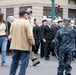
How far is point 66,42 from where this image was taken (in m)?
9.78

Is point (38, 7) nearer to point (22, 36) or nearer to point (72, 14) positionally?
Answer: point (72, 14)

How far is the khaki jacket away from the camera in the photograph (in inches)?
371

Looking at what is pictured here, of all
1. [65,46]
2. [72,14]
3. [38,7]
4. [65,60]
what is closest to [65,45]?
[65,46]

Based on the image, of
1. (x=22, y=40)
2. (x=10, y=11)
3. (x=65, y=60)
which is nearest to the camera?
(x=22, y=40)

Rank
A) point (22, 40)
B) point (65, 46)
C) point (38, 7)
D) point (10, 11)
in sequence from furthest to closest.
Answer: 1. point (10, 11)
2. point (38, 7)
3. point (65, 46)
4. point (22, 40)

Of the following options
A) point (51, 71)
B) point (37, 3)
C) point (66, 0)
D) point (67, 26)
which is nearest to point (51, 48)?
point (51, 71)

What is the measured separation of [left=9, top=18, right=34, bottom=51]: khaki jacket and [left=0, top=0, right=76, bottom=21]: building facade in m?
29.9

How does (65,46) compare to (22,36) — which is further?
(65,46)

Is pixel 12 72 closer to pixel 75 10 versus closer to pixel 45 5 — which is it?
pixel 45 5

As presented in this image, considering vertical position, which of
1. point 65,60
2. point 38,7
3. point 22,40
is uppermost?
point 38,7

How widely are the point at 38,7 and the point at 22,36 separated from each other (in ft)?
99.1

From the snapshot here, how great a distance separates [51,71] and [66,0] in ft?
101

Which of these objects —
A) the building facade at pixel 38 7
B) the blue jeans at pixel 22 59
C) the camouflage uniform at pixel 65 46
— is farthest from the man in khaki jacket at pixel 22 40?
the building facade at pixel 38 7

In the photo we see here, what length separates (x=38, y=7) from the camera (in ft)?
130
